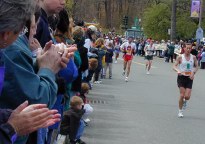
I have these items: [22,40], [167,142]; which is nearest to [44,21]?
[22,40]

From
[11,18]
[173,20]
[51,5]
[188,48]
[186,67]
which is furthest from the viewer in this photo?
[173,20]

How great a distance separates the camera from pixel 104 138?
355 inches

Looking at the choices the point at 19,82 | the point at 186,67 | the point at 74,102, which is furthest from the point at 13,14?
the point at 186,67

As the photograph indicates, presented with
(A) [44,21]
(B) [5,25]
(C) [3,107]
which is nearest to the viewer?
(B) [5,25]

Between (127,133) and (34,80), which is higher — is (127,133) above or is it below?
below

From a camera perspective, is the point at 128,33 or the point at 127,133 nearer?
the point at 127,133

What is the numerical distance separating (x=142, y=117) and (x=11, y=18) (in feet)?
31.5

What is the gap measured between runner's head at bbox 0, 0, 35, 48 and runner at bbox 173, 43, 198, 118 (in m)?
10.2

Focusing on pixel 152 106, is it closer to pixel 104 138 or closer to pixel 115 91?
pixel 115 91

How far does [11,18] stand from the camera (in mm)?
2457

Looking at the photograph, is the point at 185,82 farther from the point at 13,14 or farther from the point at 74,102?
the point at 13,14

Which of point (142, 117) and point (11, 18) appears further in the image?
point (142, 117)

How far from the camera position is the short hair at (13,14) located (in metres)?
2.43

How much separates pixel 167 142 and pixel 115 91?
8025 millimetres
